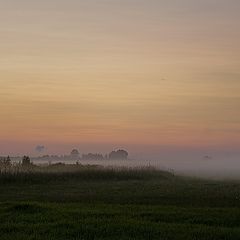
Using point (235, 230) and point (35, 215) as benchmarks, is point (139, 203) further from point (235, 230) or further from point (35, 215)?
point (235, 230)

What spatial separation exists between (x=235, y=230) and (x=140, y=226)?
3.52 m

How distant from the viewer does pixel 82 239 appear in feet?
61.4

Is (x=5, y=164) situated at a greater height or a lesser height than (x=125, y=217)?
greater

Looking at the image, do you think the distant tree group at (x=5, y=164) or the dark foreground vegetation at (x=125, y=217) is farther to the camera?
the distant tree group at (x=5, y=164)

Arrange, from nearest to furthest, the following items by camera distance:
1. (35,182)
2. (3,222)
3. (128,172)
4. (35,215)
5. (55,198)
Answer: (3,222) < (35,215) < (55,198) < (35,182) < (128,172)

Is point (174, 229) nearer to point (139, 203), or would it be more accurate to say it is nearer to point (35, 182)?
point (139, 203)

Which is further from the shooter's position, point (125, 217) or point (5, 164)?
point (5, 164)

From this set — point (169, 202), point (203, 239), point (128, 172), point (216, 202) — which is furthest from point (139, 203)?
point (128, 172)

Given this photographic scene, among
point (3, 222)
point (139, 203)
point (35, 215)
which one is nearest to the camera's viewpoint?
point (3, 222)

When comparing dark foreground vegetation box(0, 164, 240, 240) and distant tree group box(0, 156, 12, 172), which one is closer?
dark foreground vegetation box(0, 164, 240, 240)

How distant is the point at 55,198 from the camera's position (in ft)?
113

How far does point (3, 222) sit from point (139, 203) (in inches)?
386

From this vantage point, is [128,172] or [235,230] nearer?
[235,230]

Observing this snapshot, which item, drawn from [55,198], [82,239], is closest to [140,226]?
[82,239]
